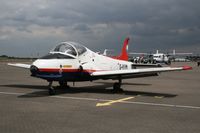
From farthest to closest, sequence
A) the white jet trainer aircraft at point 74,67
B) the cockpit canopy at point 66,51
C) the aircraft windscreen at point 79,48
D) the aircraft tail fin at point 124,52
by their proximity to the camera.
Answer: the aircraft tail fin at point 124,52, the aircraft windscreen at point 79,48, the cockpit canopy at point 66,51, the white jet trainer aircraft at point 74,67

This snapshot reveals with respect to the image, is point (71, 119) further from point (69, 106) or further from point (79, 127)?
point (69, 106)

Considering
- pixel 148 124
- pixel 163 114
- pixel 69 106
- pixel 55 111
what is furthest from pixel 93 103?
pixel 148 124

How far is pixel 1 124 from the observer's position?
6938 mm

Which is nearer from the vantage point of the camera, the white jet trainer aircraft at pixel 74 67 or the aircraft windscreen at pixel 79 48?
the white jet trainer aircraft at pixel 74 67

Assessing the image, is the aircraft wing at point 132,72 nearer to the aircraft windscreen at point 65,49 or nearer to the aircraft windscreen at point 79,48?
the aircraft windscreen at point 79,48

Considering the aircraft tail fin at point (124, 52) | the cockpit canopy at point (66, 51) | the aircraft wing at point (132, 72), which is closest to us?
the cockpit canopy at point (66, 51)

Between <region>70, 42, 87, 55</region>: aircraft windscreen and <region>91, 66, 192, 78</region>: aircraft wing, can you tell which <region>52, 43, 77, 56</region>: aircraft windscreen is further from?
<region>91, 66, 192, 78</region>: aircraft wing

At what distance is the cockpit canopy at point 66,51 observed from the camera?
13.2 m

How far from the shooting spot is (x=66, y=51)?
13742 millimetres

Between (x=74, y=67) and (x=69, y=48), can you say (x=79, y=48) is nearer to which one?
(x=69, y=48)

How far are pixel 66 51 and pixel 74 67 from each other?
0.86m

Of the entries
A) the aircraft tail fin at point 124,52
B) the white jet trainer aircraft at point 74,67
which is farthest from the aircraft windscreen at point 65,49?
the aircraft tail fin at point 124,52

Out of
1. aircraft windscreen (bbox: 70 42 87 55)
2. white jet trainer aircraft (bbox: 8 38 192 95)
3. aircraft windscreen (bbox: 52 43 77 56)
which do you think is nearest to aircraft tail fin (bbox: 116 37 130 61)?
white jet trainer aircraft (bbox: 8 38 192 95)

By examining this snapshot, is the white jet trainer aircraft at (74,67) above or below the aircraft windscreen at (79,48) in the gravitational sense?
below
